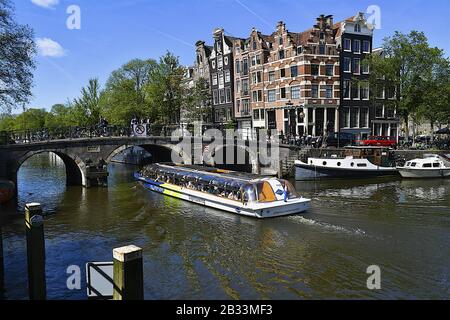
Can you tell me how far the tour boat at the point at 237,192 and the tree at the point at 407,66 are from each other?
23.3 m

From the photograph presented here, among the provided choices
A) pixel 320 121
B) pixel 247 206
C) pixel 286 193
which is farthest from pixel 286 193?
pixel 320 121

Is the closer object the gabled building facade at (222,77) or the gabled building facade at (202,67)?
the gabled building facade at (222,77)

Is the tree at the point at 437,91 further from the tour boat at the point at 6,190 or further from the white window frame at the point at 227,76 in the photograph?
the tour boat at the point at 6,190

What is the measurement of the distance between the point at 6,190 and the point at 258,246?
60.2 feet

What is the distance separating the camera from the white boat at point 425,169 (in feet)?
111

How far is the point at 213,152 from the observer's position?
39906 millimetres

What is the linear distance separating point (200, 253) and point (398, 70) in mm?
33610

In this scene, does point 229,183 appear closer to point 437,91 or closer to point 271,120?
point 271,120

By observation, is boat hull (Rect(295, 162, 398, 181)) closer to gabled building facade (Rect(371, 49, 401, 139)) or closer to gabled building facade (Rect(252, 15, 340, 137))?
gabled building facade (Rect(252, 15, 340, 137))

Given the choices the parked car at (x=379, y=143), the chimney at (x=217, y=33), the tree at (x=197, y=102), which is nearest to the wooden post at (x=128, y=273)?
the parked car at (x=379, y=143)

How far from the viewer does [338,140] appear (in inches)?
1550

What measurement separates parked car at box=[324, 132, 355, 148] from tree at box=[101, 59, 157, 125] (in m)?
22.8
